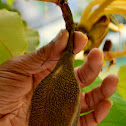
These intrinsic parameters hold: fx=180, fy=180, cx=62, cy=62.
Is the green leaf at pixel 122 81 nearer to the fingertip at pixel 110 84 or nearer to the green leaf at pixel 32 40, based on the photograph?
the fingertip at pixel 110 84

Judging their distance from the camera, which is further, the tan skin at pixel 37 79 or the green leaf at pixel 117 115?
the green leaf at pixel 117 115

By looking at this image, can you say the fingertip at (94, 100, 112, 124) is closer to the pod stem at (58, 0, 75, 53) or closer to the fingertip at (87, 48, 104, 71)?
the fingertip at (87, 48, 104, 71)

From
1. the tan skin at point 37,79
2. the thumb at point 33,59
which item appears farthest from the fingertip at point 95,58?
the thumb at point 33,59

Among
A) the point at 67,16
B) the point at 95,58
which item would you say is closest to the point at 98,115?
the point at 95,58

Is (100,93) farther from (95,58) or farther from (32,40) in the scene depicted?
(32,40)

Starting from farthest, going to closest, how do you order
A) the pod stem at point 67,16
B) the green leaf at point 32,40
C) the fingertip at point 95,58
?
the green leaf at point 32,40
the fingertip at point 95,58
the pod stem at point 67,16

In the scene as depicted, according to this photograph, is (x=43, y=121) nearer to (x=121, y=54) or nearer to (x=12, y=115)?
(x=12, y=115)

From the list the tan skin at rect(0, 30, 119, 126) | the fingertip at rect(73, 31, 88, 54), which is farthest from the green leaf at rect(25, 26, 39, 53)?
the fingertip at rect(73, 31, 88, 54)
